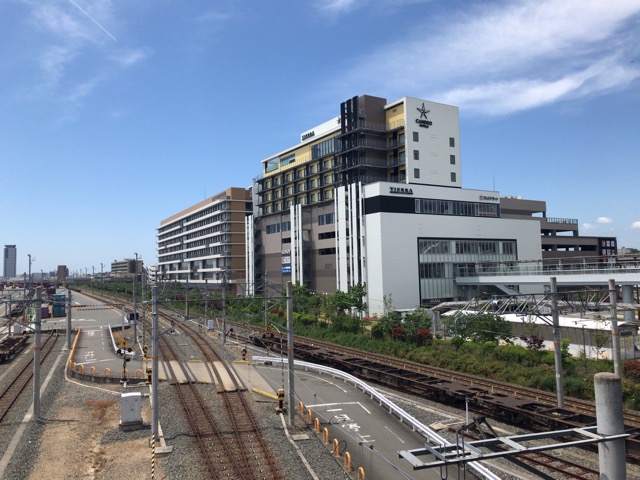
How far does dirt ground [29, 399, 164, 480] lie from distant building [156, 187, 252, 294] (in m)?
69.5

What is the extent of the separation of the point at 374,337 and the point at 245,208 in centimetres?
7303

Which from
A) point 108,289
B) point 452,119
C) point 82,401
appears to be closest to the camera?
point 82,401

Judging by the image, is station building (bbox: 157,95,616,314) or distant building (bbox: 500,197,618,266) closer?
station building (bbox: 157,95,616,314)

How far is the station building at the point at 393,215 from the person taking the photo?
204ft

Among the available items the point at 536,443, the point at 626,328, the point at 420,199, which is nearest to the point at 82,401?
the point at 536,443

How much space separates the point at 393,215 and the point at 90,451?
48.4 metres

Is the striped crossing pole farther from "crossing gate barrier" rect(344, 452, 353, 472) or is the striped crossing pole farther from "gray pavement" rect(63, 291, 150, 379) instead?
"gray pavement" rect(63, 291, 150, 379)

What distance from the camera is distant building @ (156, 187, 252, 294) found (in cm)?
10950

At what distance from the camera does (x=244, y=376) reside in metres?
31.3

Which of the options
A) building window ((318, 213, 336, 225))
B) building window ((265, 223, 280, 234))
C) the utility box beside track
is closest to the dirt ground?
the utility box beside track

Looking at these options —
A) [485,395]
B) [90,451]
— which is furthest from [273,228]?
[90,451]

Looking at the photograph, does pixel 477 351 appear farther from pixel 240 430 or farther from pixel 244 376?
pixel 240 430

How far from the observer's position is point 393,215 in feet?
203

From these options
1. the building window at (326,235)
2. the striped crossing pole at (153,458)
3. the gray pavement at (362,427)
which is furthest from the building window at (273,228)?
the striped crossing pole at (153,458)
